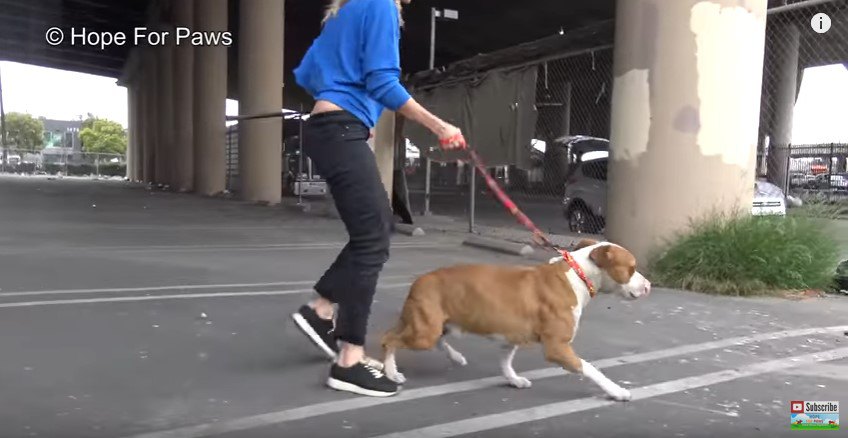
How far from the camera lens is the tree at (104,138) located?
362 ft

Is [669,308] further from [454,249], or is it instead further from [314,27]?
[314,27]

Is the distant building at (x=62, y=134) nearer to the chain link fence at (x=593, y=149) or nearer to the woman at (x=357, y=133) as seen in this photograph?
the chain link fence at (x=593, y=149)

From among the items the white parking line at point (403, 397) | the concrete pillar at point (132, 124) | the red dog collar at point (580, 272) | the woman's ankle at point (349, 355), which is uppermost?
the concrete pillar at point (132, 124)

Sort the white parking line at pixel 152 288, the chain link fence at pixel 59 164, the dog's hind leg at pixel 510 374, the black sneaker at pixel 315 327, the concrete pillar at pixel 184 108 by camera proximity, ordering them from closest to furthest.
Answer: the dog's hind leg at pixel 510 374 < the black sneaker at pixel 315 327 < the white parking line at pixel 152 288 < the concrete pillar at pixel 184 108 < the chain link fence at pixel 59 164

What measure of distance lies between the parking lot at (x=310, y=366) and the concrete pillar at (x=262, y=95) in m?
13.1

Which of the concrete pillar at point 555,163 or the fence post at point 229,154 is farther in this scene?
the concrete pillar at point 555,163

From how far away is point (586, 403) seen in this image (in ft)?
11.3

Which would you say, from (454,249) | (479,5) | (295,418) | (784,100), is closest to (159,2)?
(479,5)

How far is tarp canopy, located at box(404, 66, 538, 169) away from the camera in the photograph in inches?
390

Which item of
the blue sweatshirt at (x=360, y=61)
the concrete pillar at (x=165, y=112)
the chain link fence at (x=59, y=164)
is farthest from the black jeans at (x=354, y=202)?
the chain link fence at (x=59, y=164)

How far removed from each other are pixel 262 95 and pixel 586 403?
1811 cm

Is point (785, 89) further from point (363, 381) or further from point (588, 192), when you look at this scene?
point (363, 381)

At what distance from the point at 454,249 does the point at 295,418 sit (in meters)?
6.26

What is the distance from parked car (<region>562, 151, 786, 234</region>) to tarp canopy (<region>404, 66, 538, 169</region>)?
357 cm
